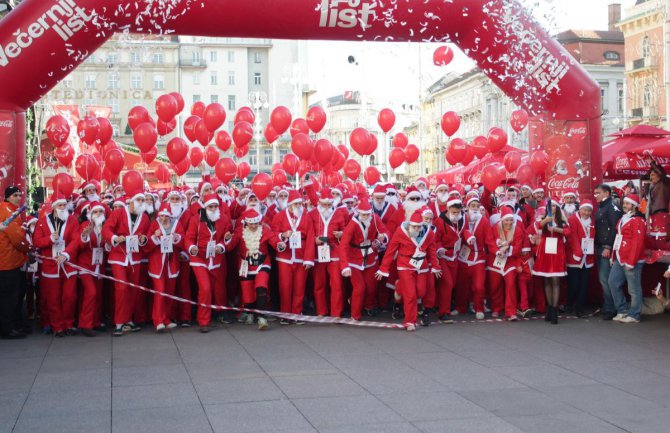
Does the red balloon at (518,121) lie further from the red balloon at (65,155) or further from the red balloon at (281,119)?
the red balloon at (65,155)

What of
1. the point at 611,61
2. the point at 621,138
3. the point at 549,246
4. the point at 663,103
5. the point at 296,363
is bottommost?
the point at 296,363

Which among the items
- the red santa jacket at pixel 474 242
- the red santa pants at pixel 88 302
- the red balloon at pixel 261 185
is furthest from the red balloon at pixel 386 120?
the red santa pants at pixel 88 302

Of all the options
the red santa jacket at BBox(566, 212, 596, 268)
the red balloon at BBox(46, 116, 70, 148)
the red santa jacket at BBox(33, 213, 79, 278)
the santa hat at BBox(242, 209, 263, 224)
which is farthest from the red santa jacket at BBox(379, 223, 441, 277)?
the red balloon at BBox(46, 116, 70, 148)

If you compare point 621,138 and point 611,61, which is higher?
point 611,61

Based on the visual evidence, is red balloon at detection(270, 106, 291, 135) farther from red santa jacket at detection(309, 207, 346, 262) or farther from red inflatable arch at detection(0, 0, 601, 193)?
red santa jacket at detection(309, 207, 346, 262)

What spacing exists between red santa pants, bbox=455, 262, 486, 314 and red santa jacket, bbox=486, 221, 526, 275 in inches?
8.7

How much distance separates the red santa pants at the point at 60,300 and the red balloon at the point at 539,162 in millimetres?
7142

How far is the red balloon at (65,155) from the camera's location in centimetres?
1707

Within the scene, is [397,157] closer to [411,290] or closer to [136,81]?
[411,290]

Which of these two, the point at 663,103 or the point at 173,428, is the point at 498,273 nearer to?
the point at 173,428

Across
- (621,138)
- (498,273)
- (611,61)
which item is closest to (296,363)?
(498,273)

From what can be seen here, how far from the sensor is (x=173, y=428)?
594cm

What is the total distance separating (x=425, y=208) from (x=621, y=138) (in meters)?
6.08

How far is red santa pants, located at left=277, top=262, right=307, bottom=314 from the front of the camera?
36.4 ft
